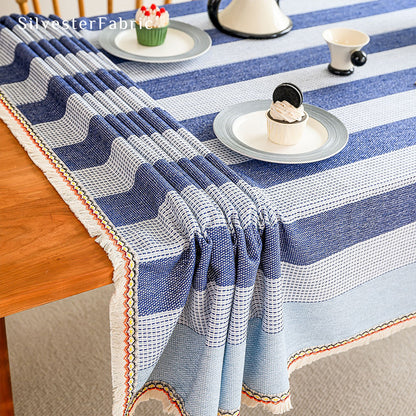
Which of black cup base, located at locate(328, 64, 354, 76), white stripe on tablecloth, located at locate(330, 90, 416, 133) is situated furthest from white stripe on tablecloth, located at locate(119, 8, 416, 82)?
white stripe on tablecloth, located at locate(330, 90, 416, 133)

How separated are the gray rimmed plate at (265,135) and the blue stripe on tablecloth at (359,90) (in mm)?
56

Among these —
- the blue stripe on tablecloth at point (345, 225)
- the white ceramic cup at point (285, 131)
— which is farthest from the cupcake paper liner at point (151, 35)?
the blue stripe on tablecloth at point (345, 225)

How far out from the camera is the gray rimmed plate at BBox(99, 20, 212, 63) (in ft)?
4.42

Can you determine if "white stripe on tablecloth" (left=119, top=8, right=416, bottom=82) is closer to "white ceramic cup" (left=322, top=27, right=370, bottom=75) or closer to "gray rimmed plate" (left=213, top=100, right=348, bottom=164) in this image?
"white ceramic cup" (left=322, top=27, right=370, bottom=75)

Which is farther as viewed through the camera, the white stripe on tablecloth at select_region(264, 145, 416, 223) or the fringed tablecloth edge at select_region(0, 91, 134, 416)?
the white stripe on tablecloth at select_region(264, 145, 416, 223)

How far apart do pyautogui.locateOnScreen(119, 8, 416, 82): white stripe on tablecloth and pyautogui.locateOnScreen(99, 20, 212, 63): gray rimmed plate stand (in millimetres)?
22

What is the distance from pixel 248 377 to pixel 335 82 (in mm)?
658

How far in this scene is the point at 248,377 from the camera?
104 cm

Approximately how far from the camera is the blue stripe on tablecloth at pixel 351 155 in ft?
3.32

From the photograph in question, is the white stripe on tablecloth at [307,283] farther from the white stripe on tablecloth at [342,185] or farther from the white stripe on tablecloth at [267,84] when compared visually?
the white stripe on tablecloth at [267,84]

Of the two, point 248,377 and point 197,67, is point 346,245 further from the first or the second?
point 197,67

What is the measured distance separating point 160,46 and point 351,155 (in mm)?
577

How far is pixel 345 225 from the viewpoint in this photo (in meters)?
0.98

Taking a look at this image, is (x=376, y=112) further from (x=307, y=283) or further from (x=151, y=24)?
(x=151, y=24)
